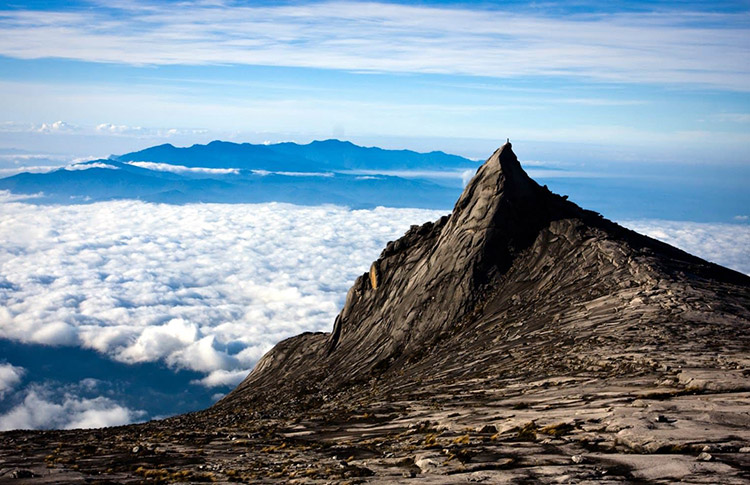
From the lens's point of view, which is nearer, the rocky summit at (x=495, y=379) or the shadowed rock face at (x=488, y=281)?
the rocky summit at (x=495, y=379)

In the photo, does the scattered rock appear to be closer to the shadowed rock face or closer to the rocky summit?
the rocky summit

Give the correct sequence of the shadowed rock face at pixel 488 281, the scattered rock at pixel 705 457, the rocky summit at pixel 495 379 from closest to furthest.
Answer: the scattered rock at pixel 705 457, the rocky summit at pixel 495 379, the shadowed rock face at pixel 488 281

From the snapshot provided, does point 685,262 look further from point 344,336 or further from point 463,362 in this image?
point 344,336

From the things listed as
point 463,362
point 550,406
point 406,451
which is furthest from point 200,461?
point 463,362

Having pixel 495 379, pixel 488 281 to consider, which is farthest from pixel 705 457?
pixel 488 281

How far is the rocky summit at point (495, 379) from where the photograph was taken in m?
24.5

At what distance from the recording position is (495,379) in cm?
4372

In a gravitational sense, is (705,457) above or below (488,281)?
below

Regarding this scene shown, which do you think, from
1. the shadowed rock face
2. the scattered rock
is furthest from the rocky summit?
the shadowed rock face

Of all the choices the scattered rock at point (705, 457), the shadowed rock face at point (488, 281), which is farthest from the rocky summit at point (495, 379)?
the shadowed rock face at point (488, 281)

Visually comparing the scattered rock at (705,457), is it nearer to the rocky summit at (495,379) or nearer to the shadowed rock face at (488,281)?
the rocky summit at (495,379)

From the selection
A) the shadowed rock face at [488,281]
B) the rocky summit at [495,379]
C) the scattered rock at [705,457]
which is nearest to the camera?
the scattered rock at [705,457]

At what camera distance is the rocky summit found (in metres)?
24.5

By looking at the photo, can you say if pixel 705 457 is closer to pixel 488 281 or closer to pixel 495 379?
pixel 495 379
